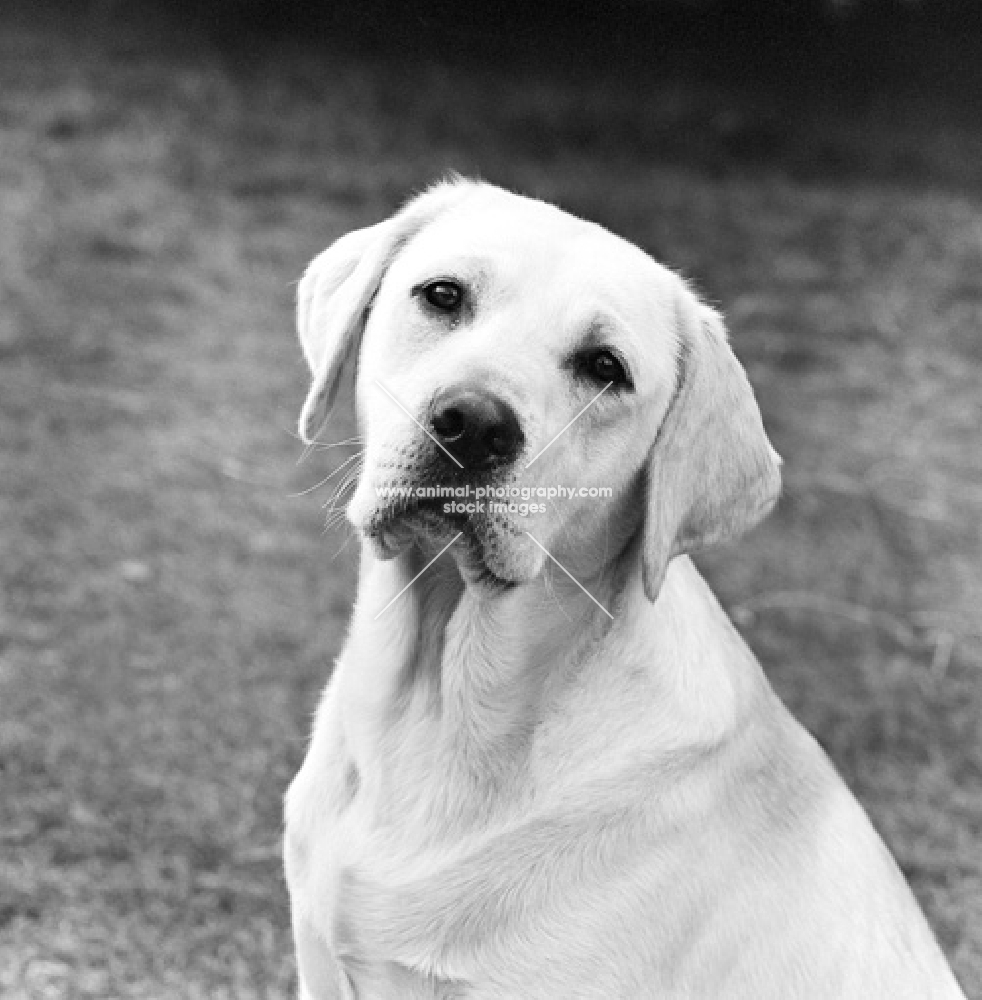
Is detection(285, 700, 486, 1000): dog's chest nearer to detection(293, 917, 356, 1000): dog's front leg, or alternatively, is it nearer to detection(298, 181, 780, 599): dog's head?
detection(293, 917, 356, 1000): dog's front leg

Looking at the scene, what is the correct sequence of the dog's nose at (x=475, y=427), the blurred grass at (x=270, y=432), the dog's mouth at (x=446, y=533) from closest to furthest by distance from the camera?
the dog's nose at (x=475, y=427)
the dog's mouth at (x=446, y=533)
the blurred grass at (x=270, y=432)

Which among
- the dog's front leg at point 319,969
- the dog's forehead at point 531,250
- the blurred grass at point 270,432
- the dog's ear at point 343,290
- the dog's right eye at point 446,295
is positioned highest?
the dog's forehead at point 531,250

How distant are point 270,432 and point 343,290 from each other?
13.6ft

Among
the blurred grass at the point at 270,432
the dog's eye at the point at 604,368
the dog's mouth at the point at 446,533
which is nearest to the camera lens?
the dog's mouth at the point at 446,533

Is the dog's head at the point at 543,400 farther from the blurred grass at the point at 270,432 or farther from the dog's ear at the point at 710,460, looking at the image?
the blurred grass at the point at 270,432

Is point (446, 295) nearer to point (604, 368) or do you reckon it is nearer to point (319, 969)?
point (604, 368)

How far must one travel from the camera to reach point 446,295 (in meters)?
2.67

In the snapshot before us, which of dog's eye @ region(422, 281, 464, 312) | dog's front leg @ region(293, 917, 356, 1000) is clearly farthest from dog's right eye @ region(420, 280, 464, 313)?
dog's front leg @ region(293, 917, 356, 1000)

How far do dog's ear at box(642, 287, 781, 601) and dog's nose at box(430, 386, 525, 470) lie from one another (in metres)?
0.36

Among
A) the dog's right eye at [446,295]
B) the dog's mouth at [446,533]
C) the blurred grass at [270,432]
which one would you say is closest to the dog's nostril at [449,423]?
the dog's mouth at [446,533]

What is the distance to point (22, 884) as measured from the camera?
13.1ft

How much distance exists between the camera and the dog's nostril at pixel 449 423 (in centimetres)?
237

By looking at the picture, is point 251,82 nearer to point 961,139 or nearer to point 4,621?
point 961,139

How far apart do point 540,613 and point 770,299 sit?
6625mm
